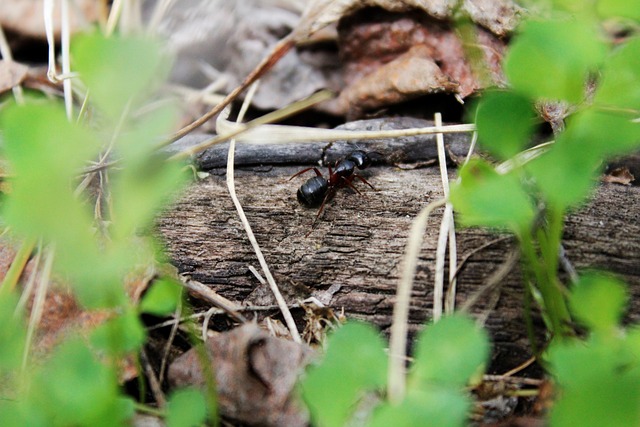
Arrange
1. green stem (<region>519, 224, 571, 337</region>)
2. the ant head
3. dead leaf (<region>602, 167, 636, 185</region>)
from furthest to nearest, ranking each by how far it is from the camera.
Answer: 1. the ant head
2. dead leaf (<region>602, 167, 636, 185</region>)
3. green stem (<region>519, 224, 571, 337</region>)

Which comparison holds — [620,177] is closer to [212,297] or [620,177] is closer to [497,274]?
[497,274]

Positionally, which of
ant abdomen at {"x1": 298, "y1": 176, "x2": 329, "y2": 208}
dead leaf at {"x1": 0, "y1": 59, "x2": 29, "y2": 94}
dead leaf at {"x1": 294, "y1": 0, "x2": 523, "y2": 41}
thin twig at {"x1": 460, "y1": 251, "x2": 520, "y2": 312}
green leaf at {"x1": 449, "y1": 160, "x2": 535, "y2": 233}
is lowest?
thin twig at {"x1": 460, "y1": 251, "x2": 520, "y2": 312}

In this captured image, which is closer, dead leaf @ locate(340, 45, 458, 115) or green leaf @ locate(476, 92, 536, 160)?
green leaf @ locate(476, 92, 536, 160)

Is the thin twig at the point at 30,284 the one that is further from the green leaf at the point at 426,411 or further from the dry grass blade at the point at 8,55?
the green leaf at the point at 426,411

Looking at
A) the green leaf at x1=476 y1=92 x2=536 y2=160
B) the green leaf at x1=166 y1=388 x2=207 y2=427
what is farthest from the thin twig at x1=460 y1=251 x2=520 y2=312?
the green leaf at x1=166 y1=388 x2=207 y2=427

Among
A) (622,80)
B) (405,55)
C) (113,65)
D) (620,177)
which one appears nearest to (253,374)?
(113,65)

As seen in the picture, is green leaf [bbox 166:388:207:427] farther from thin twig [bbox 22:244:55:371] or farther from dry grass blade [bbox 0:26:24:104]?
dry grass blade [bbox 0:26:24:104]

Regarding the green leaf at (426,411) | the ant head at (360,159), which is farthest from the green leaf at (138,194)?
the ant head at (360,159)
